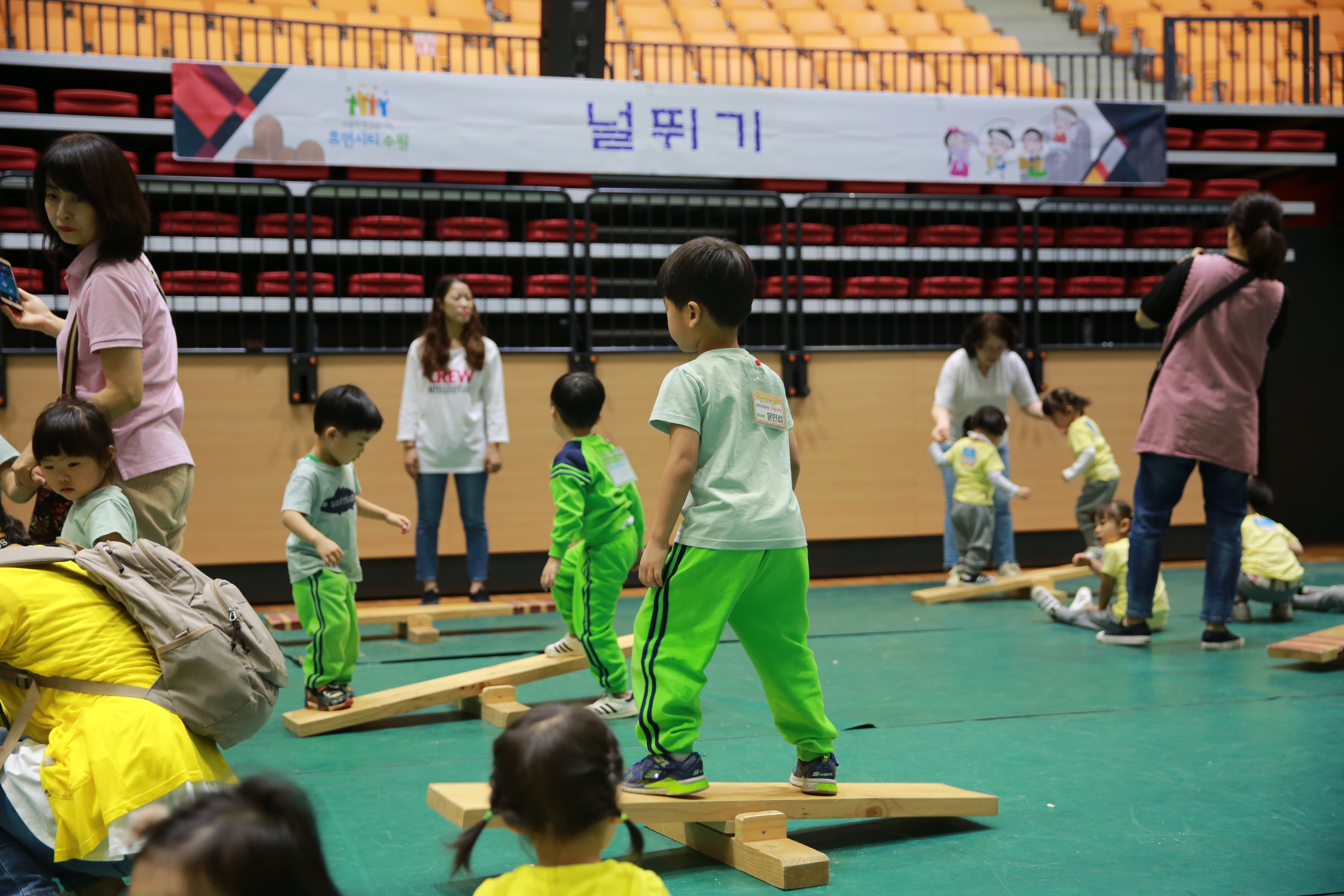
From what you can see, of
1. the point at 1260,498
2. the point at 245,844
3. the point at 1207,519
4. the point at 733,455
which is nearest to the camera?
the point at 245,844

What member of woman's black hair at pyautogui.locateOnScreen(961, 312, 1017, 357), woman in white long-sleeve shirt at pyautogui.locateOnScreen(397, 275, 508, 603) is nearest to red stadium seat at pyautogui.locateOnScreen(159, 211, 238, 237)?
woman in white long-sleeve shirt at pyautogui.locateOnScreen(397, 275, 508, 603)

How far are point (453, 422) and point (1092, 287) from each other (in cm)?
506

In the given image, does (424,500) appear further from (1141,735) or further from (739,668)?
(1141,735)

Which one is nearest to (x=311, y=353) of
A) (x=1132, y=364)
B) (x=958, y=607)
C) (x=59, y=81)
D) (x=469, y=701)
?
(x=59, y=81)

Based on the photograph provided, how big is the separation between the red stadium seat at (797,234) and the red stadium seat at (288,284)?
9.95ft

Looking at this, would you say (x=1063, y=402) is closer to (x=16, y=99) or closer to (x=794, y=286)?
(x=794, y=286)

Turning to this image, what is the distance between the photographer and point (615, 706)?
3.98 metres

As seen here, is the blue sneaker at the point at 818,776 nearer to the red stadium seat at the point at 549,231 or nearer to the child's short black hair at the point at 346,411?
the child's short black hair at the point at 346,411

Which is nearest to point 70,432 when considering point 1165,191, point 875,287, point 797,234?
point 797,234

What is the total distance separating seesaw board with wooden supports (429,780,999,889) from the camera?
238cm

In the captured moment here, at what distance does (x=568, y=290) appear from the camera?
7.71 m

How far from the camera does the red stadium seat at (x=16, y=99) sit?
6.89m

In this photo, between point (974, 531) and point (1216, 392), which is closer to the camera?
point (1216, 392)

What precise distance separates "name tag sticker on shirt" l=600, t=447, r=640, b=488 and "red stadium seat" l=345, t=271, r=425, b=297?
12.8 feet
